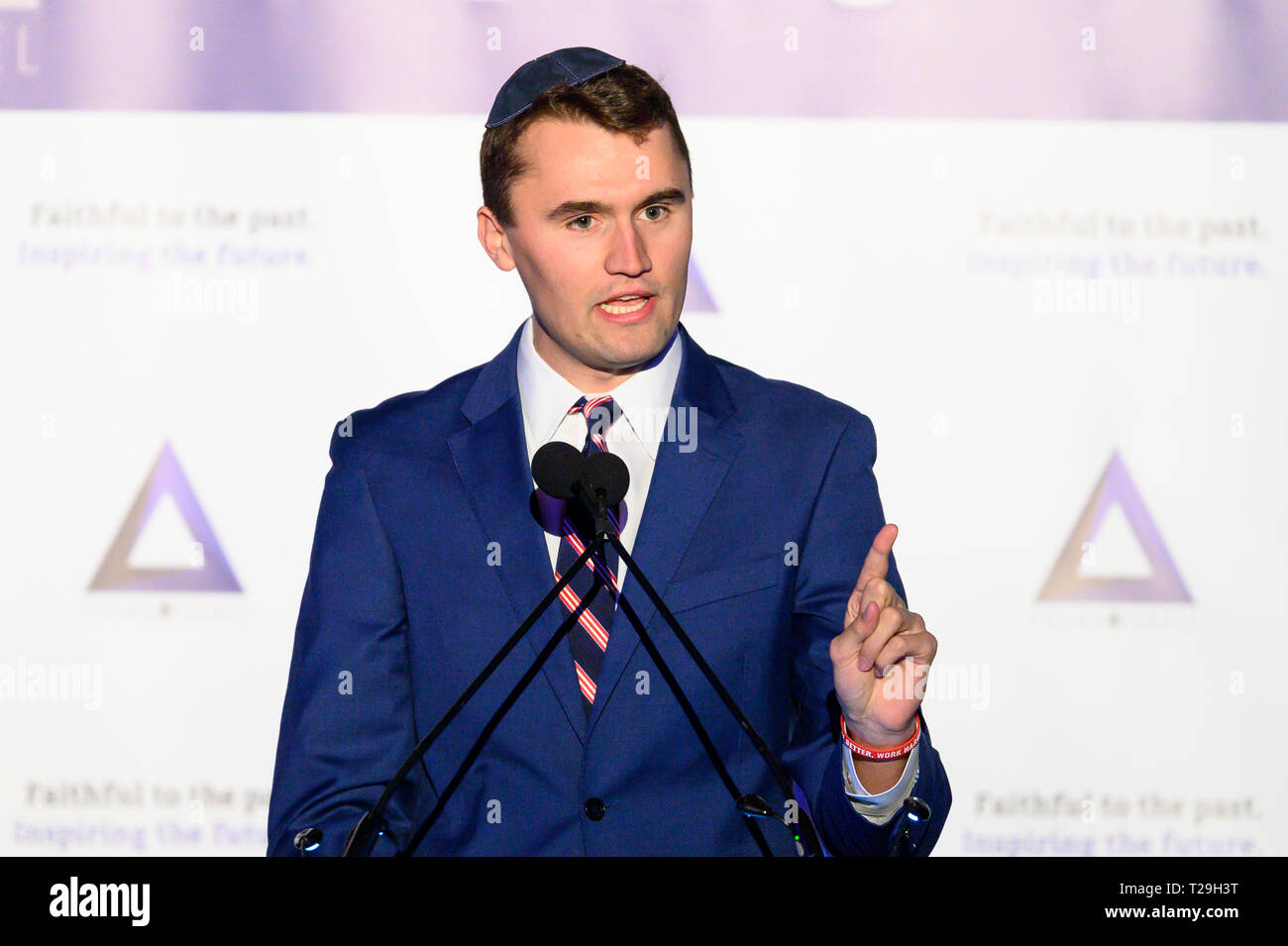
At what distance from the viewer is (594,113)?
7.48 feet

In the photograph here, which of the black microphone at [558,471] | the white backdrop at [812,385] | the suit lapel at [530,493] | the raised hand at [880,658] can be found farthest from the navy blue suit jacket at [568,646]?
the white backdrop at [812,385]

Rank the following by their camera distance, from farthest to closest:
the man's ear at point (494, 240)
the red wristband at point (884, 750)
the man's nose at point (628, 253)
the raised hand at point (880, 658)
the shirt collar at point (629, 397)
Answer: the man's ear at point (494, 240)
the shirt collar at point (629, 397)
the man's nose at point (628, 253)
the red wristband at point (884, 750)
the raised hand at point (880, 658)

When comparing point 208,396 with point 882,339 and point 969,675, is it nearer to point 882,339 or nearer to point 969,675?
point 882,339

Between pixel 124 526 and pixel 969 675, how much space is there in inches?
75.5

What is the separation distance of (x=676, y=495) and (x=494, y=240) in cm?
62

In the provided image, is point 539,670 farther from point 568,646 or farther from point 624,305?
point 624,305

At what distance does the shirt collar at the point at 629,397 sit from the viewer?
2354mm

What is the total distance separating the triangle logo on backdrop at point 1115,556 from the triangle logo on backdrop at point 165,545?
1865mm

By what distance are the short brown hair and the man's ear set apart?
47 millimetres

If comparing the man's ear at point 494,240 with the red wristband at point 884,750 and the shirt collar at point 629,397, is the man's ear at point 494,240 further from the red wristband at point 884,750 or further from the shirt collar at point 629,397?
the red wristband at point 884,750

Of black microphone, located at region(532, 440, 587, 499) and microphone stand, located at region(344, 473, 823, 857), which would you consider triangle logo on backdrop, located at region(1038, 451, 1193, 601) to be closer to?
microphone stand, located at region(344, 473, 823, 857)

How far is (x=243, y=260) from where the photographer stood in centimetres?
313

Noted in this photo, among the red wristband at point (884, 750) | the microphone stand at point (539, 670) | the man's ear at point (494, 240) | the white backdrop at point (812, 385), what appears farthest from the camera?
the white backdrop at point (812, 385)

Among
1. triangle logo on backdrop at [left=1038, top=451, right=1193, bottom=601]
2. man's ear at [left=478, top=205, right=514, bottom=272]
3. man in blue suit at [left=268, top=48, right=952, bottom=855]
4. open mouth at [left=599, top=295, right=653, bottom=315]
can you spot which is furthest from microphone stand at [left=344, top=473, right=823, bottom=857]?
triangle logo on backdrop at [left=1038, top=451, right=1193, bottom=601]
